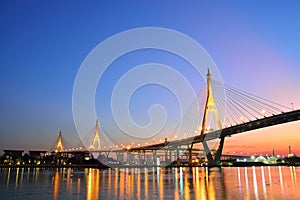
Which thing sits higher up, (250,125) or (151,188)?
(250,125)

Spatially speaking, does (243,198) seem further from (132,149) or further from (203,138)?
(132,149)

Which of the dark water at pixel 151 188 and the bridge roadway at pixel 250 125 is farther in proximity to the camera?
the bridge roadway at pixel 250 125

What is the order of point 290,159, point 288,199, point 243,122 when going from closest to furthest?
point 288,199
point 243,122
point 290,159

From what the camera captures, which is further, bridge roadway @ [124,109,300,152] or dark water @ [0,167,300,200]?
bridge roadway @ [124,109,300,152]

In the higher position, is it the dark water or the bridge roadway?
the bridge roadway

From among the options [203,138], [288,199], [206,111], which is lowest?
[288,199]

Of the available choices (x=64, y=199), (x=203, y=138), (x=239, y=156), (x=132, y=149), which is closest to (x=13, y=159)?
(x=132, y=149)

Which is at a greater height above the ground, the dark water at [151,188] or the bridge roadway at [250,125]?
the bridge roadway at [250,125]

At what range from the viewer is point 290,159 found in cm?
16788

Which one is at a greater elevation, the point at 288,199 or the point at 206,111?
the point at 206,111

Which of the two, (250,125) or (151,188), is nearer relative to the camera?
(151,188)

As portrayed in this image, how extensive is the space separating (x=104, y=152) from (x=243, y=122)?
250 feet

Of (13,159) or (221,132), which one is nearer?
(221,132)

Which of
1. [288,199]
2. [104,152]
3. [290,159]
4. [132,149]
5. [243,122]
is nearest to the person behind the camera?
[288,199]
